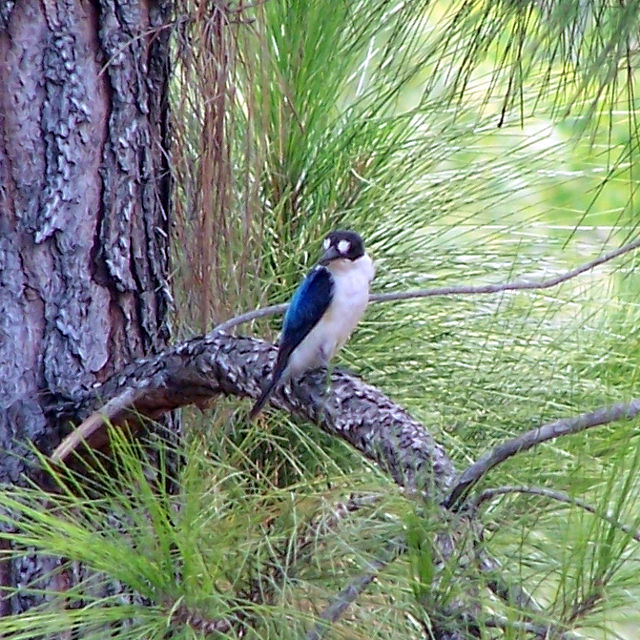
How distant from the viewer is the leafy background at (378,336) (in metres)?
0.81

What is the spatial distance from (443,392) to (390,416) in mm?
316

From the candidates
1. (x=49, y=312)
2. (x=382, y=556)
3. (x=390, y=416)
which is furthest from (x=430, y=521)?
(x=49, y=312)

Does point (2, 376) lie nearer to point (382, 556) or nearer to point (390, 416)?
point (390, 416)

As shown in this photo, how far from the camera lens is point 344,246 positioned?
1387 mm

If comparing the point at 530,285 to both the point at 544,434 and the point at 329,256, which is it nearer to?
the point at 544,434

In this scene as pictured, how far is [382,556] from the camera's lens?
828 mm

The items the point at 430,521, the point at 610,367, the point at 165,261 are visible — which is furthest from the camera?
the point at 165,261

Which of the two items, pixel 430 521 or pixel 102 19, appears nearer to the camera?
pixel 430 521

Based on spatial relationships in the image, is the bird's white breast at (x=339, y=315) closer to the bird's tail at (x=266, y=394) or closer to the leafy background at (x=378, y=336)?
the leafy background at (x=378, y=336)

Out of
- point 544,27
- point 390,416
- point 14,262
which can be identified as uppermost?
point 544,27

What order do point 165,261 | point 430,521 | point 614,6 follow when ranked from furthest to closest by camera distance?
point 165,261 < point 614,6 < point 430,521

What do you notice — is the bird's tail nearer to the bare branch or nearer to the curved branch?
the curved branch

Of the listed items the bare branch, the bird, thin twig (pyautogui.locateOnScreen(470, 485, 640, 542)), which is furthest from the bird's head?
thin twig (pyautogui.locateOnScreen(470, 485, 640, 542))

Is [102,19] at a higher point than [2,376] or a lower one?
higher
